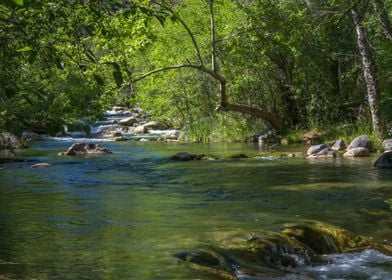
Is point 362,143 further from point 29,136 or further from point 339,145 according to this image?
point 29,136

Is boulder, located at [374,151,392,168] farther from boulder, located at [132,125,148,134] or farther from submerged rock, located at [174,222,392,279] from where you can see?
boulder, located at [132,125,148,134]

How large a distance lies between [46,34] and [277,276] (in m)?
3.25

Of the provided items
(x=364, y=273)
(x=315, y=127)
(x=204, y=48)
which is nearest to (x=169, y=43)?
(x=204, y=48)

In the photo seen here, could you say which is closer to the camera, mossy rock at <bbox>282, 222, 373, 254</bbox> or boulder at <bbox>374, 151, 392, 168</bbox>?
mossy rock at <bbox>282, 222, 373, 254</bbox>

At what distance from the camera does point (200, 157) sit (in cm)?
1953

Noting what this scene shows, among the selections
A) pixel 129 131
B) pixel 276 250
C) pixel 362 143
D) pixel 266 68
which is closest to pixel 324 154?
pixel 362 143

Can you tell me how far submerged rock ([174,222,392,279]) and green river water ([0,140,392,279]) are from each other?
0.82 ft

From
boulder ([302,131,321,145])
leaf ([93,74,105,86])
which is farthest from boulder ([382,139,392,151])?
Result: leaf ([93,74,105,86])

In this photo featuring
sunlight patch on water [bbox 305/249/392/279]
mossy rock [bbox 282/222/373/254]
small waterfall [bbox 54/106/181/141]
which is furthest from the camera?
small waterfall [bbox 54/106/181/141]

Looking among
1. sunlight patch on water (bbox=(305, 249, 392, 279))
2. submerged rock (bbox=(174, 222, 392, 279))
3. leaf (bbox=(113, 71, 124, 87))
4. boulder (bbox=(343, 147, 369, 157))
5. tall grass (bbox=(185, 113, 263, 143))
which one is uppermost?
tall grass (bbox=(185, 113, 263, 143))

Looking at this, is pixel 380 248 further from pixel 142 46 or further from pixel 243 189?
pixel 142 46

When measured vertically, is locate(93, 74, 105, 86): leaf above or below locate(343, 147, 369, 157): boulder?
above

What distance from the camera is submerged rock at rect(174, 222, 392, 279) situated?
6.41 m

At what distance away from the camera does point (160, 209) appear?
9867 mm
